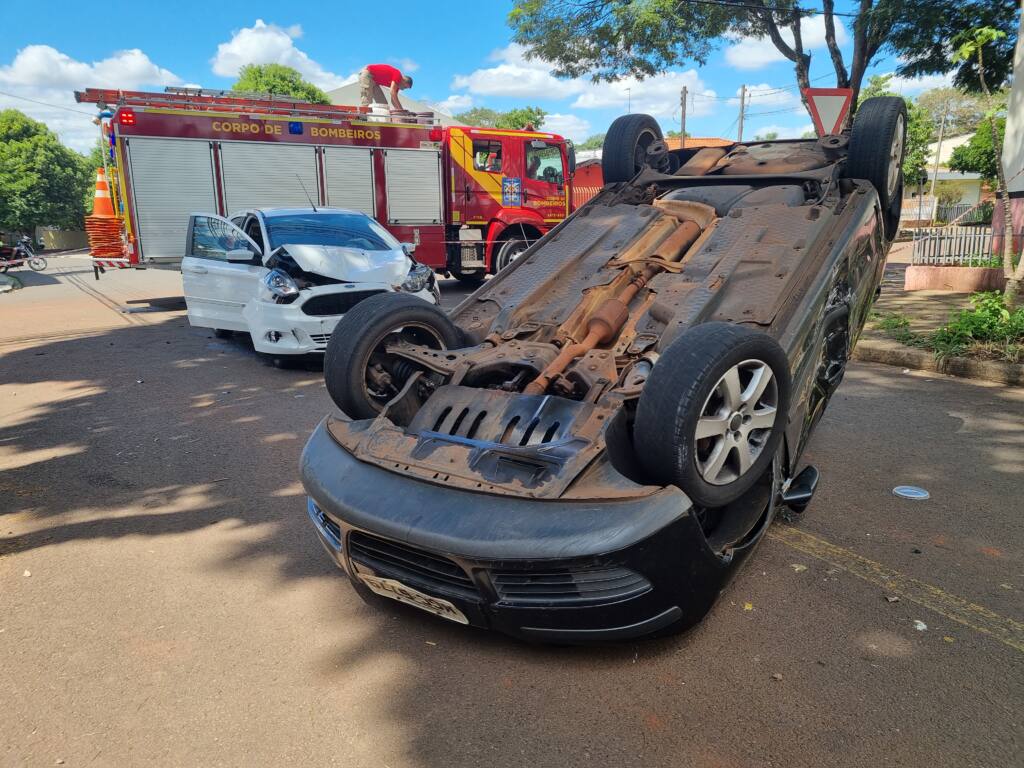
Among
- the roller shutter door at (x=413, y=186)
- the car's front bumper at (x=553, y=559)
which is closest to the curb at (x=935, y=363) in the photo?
the car's front bumper at (x=553, y=559)

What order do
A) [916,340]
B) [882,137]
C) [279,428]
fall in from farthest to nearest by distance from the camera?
1. [916,340]
2. [279,428]
3. [882,137]

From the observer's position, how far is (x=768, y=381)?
9.52 feet

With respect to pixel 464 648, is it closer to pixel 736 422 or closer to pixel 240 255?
pixel 736 422

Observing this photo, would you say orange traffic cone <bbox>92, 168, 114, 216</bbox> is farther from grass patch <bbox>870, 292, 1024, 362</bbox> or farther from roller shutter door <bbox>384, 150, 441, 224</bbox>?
grass patch <bbox>870, 292, 1024, 362</bbox>

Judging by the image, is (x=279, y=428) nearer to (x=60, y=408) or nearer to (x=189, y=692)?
(x=60, y=408)

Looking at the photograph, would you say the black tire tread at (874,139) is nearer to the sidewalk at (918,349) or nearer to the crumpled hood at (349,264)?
the sidewalk at (918,349)

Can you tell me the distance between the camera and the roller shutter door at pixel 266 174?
40.1ft

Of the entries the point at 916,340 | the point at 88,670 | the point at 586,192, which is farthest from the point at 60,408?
the point at 586,192

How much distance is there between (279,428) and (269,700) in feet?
10.7

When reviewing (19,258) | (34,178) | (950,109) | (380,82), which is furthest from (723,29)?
(950,109)

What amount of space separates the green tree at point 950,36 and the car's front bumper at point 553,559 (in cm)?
1098

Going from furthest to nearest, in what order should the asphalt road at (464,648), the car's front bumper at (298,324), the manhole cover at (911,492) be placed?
1. the car's front bumper at (298,324)
2. the manhole cover at (911,492)
3. the asphalt road at (464,648)

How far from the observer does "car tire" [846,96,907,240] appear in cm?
411

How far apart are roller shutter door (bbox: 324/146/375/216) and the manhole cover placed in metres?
11.0
